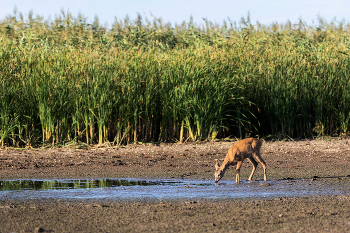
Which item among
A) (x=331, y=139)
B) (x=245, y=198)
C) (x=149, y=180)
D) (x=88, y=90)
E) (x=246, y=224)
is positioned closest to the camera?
(x=246, y=224)

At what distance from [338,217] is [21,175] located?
19.0 ft

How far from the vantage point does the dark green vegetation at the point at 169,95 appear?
1278 cm

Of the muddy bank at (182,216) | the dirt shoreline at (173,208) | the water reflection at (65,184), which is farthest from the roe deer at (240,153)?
the muddy bank at (182,216)

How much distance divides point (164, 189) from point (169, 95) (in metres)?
6.20

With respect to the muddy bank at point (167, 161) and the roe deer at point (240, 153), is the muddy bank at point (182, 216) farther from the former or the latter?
the muddy bank at point (167, 161)

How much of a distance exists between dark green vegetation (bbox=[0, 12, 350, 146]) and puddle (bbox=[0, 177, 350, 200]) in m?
4.59

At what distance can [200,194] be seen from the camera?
22.9ft

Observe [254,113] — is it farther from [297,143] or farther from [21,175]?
[21,175]

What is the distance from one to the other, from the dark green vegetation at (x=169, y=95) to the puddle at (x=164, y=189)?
4593 mm

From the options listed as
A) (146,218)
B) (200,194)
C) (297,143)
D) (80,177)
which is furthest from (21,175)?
(297,143)

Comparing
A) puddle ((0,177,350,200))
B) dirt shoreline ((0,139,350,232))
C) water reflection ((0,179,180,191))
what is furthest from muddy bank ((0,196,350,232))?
water reflection ((0,179,180,191))

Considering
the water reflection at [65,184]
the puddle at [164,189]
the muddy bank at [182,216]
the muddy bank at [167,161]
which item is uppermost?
the muddy bank at [167,161]

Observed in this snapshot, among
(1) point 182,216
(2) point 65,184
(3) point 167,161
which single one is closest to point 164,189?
(2) point 65,184

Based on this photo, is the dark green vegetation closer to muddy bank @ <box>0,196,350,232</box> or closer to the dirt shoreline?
the dirt shoreline
